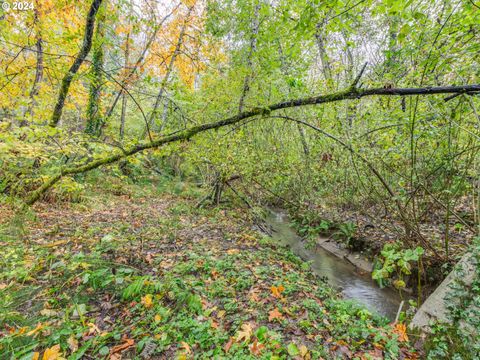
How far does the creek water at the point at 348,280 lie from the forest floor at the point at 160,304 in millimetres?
1060

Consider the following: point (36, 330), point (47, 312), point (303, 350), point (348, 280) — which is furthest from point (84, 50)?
point (348, 280)

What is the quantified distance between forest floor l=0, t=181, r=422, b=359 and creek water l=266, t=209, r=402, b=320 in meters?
1.06

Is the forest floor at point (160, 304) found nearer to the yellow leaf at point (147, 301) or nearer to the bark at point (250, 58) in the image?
the yellow leaf at point (147, 301)

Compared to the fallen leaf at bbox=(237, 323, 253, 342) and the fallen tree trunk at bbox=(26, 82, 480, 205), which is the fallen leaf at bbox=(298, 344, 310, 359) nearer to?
the fallen leaf at bbox=(237, 323, 253, 342)

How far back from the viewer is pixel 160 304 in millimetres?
2951

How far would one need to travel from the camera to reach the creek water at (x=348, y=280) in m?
4.53

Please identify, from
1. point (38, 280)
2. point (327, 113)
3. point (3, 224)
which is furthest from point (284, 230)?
point (3, 224)

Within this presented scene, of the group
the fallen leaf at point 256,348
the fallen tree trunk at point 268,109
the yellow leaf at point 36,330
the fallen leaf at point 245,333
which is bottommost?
the yellow leaf at point 36,330

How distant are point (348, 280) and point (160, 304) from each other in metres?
4.44

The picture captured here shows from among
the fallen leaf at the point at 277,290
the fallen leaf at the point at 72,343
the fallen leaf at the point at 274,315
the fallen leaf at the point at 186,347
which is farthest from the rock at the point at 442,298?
the fallen leaf at the point at 72,343

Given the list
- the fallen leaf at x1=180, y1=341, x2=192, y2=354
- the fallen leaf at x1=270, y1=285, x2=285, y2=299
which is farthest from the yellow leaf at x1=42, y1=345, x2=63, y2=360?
the fallen leaf at x1=270, y1=285, x2=285, y2=299

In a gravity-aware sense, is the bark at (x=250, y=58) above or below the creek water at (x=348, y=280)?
above

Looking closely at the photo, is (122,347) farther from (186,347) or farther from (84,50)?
(84,50)

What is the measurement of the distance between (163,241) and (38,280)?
2.11 m
